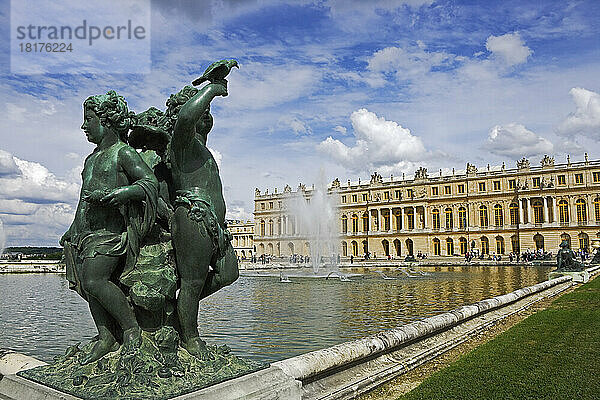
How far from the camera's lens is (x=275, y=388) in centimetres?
346

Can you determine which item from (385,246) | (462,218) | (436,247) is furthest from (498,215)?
(385,246)

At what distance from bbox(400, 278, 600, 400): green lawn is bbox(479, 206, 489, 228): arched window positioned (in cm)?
6615

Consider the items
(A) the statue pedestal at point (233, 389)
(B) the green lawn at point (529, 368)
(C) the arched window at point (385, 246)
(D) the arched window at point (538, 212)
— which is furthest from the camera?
(C) the arched window at point (385, 246)

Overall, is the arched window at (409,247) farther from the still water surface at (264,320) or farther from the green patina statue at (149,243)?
the green patina statue at (149,243)

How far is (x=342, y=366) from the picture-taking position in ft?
15.6

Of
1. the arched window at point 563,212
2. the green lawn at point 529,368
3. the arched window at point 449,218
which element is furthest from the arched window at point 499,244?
the green lawn at point 529,368

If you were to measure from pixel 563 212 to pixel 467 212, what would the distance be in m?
12.3

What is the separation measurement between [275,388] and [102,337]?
4.04 ft

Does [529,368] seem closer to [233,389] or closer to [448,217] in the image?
[233,389]

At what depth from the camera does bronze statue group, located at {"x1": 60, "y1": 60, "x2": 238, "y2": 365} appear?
333 centimetres

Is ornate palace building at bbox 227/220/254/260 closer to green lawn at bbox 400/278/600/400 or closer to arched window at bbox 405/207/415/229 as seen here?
arched window at bbox 405/207/415/229

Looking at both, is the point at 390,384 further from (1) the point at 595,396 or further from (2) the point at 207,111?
→ (2) the point at 207,111

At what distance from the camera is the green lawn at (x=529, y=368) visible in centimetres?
461

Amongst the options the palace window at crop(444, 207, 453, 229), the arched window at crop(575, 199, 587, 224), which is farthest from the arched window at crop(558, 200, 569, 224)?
the palace window at crop(444, 207, 453, 229)
